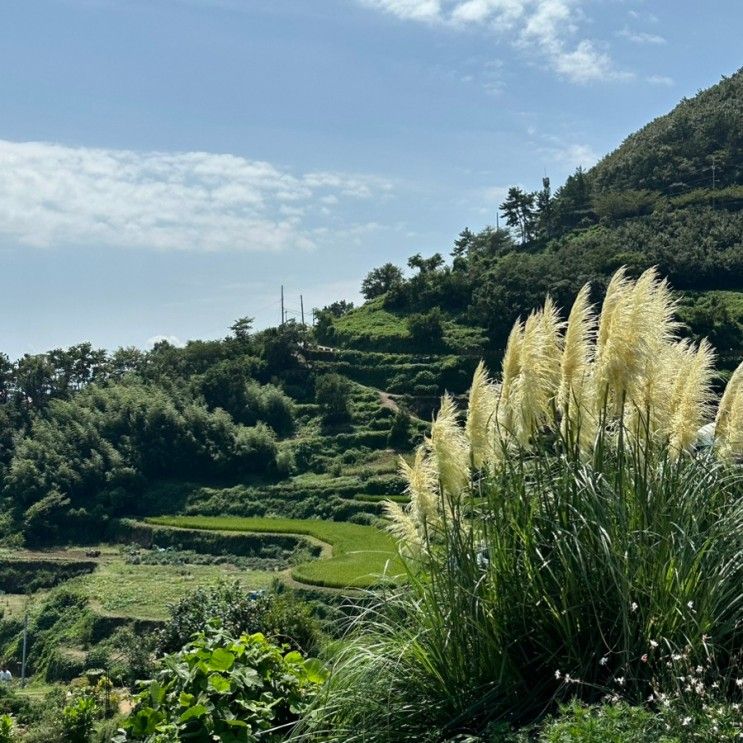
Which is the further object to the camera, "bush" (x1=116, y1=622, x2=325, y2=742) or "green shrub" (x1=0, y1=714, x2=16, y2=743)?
"green shrub" (x1=0, y1=714, x2=16, y2=743)

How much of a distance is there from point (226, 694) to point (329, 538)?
3517cm

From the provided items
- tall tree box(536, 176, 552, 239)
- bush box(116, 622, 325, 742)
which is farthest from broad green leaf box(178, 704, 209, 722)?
tall tree box(536, 176, 552, 239)

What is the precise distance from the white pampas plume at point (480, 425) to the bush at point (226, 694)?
1.43 meters

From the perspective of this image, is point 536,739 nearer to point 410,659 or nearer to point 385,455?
point 410,659

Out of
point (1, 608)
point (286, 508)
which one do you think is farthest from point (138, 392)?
point (1, 608)

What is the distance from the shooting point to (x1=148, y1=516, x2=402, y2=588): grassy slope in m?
31.1

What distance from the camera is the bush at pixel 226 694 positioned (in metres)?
3.88

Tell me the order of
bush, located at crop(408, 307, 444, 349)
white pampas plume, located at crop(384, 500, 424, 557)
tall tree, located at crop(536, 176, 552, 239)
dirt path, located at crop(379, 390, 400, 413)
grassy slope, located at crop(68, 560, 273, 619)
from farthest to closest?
tall tree, located at crop(536, 176, 552, 239)
bush, located at crop(408, 307, 444, 349)
dirt path, located at crop(379, 390, 400, 413)
grassy slope, located at crop(68, 560, 273, 619)
white pampas plume, located at crop(384, 500, 424, 557)

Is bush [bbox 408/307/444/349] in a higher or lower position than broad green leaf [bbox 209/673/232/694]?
higher

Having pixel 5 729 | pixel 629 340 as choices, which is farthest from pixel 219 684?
pixel 629 340

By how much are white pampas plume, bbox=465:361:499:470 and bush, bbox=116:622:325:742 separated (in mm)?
1426

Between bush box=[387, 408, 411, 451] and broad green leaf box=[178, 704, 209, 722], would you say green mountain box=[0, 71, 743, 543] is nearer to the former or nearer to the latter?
bush box=[387, 408, 411, 451]

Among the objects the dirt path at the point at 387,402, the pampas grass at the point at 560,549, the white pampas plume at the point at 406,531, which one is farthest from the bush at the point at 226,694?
the dirt path at the point at 387,402

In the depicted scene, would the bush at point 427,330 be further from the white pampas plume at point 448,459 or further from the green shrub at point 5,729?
the white pampas plume at point 448,459
